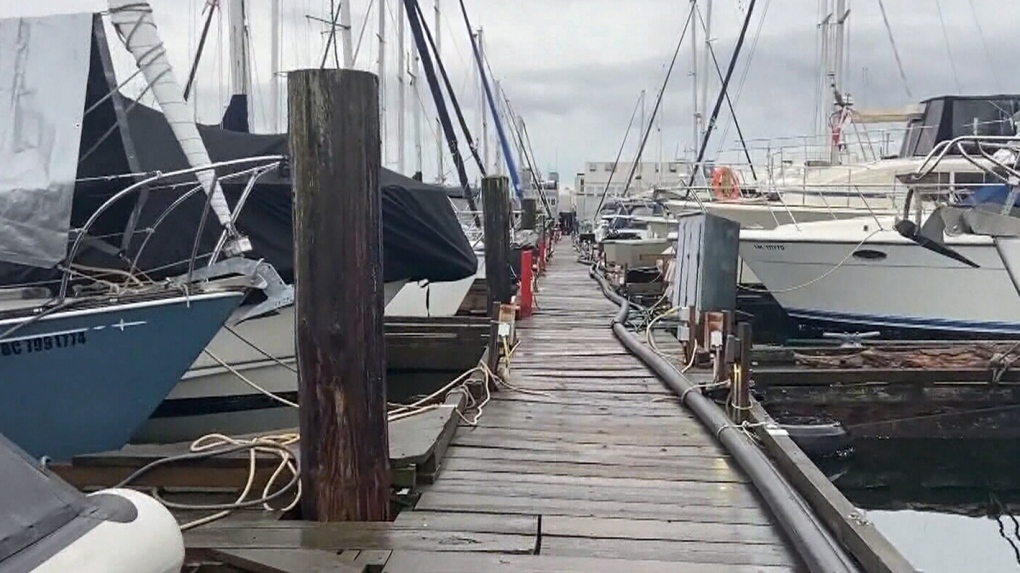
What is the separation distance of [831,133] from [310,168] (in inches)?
784

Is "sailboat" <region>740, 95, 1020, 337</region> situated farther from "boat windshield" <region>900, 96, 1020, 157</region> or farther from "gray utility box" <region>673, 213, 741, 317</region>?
"gray utility box" <region>673, 213, 741, 317</region>

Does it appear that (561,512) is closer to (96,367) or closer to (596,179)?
(96,367)

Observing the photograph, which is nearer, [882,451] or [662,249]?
[882,451]

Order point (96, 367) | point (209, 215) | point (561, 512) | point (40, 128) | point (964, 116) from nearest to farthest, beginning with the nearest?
point (561, 512)
point (96, 367)
point (40, 128)
point (209, 215)
point (964, 116)

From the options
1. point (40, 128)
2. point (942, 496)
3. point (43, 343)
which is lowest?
point (942, 496)

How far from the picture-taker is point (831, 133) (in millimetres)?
21688

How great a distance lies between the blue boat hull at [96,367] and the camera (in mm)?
5648

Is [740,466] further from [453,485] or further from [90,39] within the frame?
[90,39]

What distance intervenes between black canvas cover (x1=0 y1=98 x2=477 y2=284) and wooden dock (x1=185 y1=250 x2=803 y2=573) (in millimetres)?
2385

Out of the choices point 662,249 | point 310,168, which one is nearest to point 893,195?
point 662,249

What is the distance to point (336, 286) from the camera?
3.98m

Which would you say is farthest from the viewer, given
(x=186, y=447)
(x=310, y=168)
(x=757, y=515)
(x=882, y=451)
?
(x=882, y=451)

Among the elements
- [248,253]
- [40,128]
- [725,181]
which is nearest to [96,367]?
[248,253]

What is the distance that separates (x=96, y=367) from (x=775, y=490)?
4.28 meters
